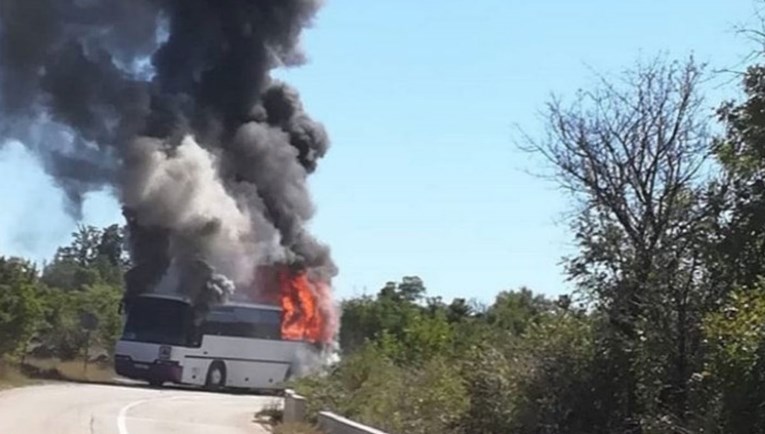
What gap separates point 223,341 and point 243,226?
5401 millimetres

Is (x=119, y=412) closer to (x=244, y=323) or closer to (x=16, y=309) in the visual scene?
(x=244, y=323)

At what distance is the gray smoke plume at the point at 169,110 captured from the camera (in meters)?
48.9

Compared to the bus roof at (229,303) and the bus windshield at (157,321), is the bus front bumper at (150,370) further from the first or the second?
the bus roof at (229,303)

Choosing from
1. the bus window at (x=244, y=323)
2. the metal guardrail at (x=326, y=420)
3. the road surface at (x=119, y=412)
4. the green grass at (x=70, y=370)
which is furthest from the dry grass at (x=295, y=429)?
the green grass at (x=70, y=370)

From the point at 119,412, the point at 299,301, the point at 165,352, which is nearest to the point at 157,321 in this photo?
the point at 165,352

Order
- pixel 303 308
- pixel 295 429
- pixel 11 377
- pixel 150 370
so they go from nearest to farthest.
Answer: pixel 295 429 → pixel 11 377 → pixel 150 370 → pixel 303 308

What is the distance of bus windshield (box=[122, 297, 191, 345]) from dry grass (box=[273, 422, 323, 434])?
1943 centimetres

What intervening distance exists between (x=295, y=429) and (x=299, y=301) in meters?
28.6

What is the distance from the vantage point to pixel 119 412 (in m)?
29.6

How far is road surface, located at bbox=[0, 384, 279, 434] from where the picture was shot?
24.8 metres

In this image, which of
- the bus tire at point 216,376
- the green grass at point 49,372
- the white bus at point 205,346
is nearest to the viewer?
the green grass at point 49,372

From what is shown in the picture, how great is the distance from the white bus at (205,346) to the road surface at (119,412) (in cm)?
455

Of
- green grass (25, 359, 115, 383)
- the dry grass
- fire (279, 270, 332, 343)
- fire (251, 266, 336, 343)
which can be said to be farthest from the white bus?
the dry grass

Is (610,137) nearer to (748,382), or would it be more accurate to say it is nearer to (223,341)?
(748,382)
